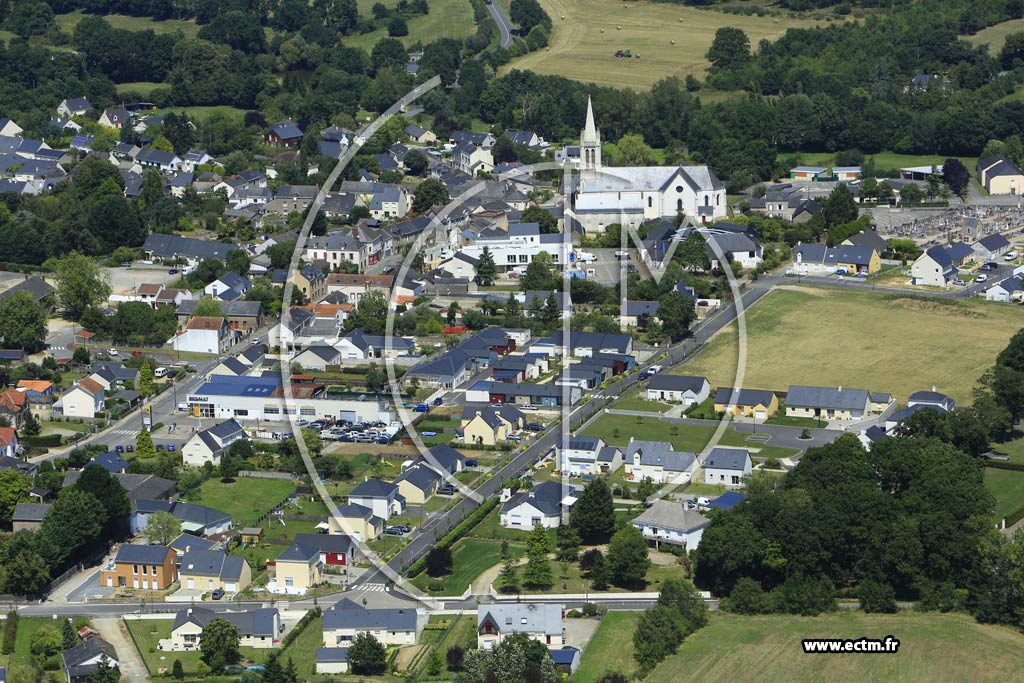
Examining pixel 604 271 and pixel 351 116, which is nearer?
pixel 604 271

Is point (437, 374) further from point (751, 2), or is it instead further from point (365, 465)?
point (751, 2)

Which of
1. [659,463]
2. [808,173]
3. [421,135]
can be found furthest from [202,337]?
[808,173]

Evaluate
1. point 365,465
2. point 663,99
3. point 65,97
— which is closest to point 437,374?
point 365,465

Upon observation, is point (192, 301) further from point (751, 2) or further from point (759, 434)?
point (751, 2)

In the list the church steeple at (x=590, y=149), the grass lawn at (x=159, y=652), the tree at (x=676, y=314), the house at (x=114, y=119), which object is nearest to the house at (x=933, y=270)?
the tree at (x=676, y=314)

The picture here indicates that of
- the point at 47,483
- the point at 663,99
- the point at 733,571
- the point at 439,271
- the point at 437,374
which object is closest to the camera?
the point at 733,571

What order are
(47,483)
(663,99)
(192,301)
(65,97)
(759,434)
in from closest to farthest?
1. (47,483)
2. (759,434)
3. (192,301)
4. (663,99)
5. (65,97)

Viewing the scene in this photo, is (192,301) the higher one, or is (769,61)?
(769,61)
